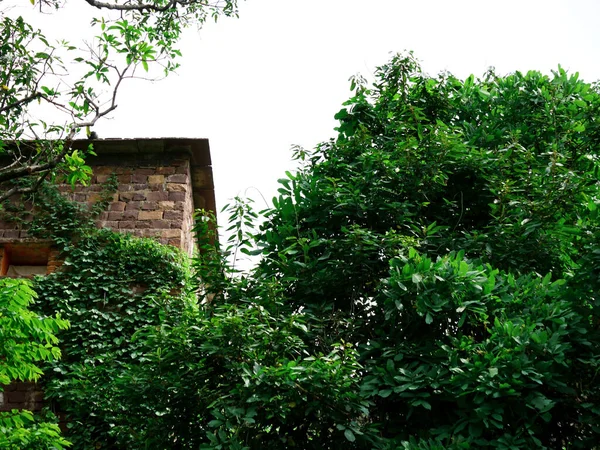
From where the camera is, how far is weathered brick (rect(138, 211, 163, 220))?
7.90 meters

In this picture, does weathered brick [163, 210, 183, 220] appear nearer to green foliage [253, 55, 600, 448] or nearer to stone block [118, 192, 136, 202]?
stone block [118, 192, 136, 202]

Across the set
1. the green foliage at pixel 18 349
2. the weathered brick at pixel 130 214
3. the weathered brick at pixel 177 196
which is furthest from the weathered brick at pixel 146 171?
the green foliage at pixel 18 349

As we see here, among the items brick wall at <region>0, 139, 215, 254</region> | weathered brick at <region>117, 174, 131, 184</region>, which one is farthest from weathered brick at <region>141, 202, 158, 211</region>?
weathered brick at <region>117, 174, 131, 184</region>

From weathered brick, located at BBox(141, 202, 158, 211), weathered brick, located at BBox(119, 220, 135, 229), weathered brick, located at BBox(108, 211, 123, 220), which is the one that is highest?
weathered brick, located at BBox(141, 202, 158, 211)

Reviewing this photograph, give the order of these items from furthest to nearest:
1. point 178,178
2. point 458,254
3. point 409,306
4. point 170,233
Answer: point 178,178
point 170,233
point 409,306
point 458,254

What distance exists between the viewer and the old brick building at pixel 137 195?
25.5 feet

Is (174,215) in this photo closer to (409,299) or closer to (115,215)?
(115,215)

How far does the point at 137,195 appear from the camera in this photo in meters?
8.05

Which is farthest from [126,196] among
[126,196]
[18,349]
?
[18,349]

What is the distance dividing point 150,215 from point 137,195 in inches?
13.5

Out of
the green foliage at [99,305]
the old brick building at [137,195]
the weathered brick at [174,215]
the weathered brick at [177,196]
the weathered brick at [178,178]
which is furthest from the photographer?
the weathered brick at [178,178]

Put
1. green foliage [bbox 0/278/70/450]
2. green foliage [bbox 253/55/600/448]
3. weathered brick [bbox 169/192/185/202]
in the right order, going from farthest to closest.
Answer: weathered brick [bbox 169/192/185/202], green foliage [bbox 0/278/70/450], green foliage [bbox 253/55/600/448]

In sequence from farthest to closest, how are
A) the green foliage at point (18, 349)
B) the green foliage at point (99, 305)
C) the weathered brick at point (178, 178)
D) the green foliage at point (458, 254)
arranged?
the weathered brick at point (178, 178) → the green foliage at point (99, 305) → the green foliage at point (18, 349) → the green foliage at point (458, 254)

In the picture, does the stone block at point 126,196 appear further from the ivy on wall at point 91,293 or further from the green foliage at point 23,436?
the green foliage at point 23,436
